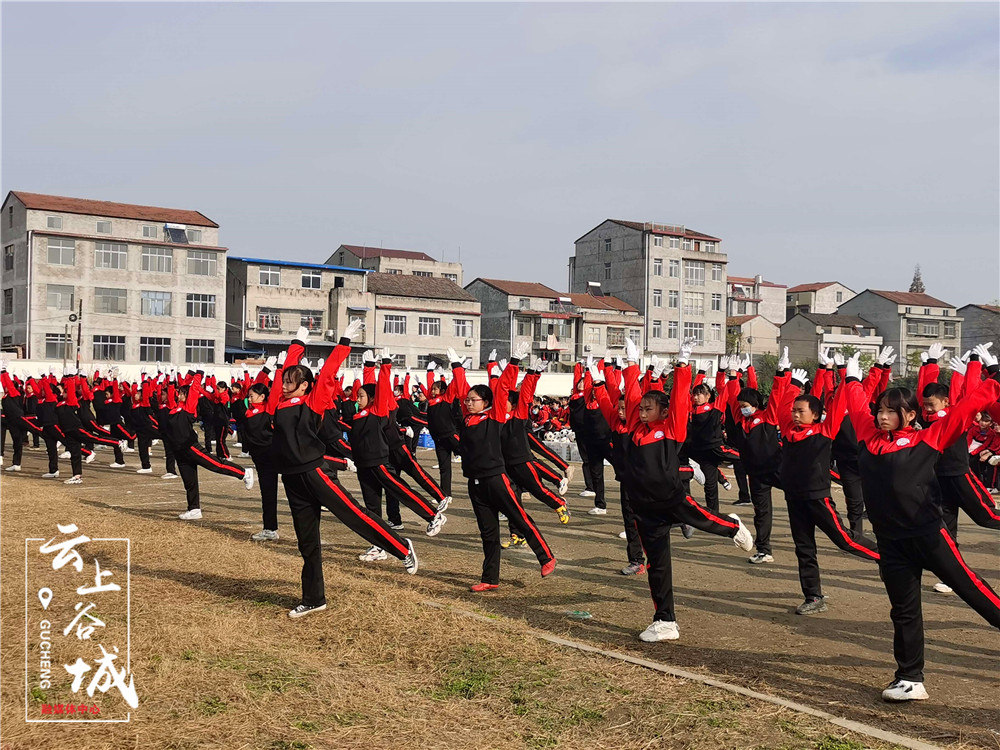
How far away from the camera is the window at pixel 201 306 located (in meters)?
53.2

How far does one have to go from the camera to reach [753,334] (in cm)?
7438

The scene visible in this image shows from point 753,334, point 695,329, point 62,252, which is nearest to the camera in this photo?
point 62,252

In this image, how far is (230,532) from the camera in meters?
12.6

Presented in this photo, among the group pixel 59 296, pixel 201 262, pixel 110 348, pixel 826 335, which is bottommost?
pixel 110 348

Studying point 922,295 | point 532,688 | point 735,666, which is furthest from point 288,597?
point 922,295

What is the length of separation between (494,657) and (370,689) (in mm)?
1097

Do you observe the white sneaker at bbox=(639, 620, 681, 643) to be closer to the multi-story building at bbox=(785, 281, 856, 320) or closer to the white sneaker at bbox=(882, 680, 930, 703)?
the white sneaker at bbox=(882, 680, 930, 703)

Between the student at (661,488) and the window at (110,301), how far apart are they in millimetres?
49317

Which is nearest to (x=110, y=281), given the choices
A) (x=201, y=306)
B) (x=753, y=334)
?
(x=201, y=306)

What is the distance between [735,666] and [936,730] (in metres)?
1.53

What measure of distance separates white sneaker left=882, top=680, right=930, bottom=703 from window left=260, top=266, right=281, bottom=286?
5345 cm

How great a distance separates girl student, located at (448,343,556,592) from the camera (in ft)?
30.2

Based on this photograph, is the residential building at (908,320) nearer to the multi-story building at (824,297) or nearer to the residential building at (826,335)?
the residential building at (826,335)

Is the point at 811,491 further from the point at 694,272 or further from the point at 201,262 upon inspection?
the point at 694,272
